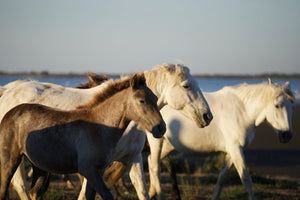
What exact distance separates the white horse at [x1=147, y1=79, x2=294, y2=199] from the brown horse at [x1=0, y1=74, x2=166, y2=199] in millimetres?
3029

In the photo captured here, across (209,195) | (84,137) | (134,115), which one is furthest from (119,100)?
(209,195)

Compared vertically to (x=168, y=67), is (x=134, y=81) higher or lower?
higher

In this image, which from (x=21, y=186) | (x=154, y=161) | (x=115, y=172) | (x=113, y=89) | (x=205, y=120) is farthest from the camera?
(x=154, y=161)

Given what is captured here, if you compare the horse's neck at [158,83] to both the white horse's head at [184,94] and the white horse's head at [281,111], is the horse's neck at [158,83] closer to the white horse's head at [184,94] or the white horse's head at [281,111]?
the white horse's head at [184,94]

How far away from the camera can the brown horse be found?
3.58 m

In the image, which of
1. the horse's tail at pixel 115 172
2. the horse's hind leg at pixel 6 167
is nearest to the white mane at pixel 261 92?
the horse's tail at pixel 115 172

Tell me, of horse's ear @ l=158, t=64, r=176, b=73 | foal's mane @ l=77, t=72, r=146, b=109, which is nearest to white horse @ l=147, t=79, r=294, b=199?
horse's ear @ l=158, t=64, r=176, b=73

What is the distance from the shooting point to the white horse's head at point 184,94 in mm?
4949

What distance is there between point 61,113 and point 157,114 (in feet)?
3.20

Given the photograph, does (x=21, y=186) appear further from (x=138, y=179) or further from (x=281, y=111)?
(x=281, y=111)

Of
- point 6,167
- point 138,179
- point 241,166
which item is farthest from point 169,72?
point 6,167

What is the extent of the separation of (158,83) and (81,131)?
1871 millimetres

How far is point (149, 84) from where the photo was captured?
5.33 m

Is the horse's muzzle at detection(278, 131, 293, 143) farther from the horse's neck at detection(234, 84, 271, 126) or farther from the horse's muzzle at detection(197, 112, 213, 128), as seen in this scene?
the horse's muzzle at detection(197, 112, 213, 128)
